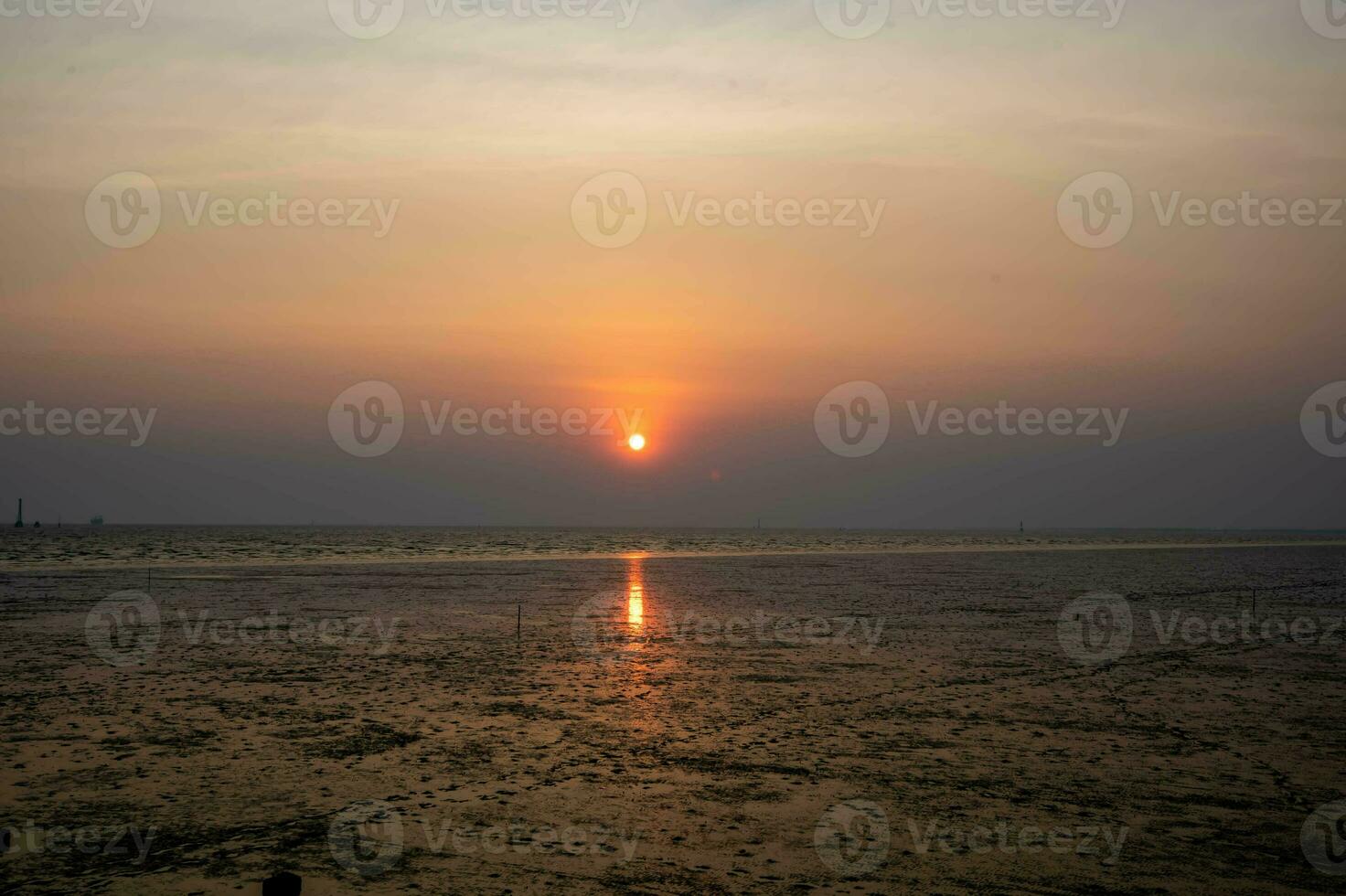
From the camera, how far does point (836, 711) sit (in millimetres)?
15594

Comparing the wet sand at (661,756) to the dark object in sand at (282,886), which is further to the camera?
the wet sand at (661,756)

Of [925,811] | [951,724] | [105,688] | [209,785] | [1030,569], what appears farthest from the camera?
[1030,569]

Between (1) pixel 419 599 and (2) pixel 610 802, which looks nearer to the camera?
(2) pixel 610 802

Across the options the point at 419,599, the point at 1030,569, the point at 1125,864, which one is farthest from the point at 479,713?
the point at 1030,569

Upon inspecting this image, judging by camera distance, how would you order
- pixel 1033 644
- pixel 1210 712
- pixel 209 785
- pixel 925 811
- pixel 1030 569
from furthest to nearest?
pixel 1030 569 → pixel 1033 644 → pixel 1210 712 → pixel 209 785 → pixel 925 811

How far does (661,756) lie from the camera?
41.6ft

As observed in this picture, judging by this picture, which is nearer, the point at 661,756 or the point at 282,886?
the point at 282,886

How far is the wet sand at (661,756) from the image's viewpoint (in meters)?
8.88

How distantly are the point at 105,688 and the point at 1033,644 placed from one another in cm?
1931

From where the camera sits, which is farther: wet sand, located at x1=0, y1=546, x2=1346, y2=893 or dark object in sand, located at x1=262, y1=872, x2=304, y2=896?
wet sand, located at x1=0, y1=546, x2=1346, y2=893

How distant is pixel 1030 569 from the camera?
64.8m

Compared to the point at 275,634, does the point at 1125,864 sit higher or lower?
lower

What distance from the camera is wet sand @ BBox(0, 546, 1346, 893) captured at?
888cm

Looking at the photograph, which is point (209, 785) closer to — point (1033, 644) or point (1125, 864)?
point (1125, 864)
